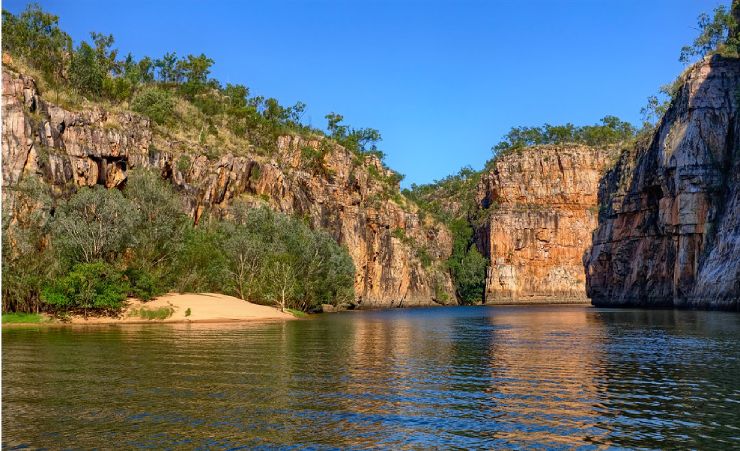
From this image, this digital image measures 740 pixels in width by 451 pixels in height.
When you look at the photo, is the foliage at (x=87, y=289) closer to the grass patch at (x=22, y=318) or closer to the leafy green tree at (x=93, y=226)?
the grass patch at (x=22, y=318)

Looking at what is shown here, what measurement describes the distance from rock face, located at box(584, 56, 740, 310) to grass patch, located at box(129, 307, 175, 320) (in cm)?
6401

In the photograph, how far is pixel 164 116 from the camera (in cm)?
11906

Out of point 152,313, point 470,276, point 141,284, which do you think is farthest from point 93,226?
point 470,276

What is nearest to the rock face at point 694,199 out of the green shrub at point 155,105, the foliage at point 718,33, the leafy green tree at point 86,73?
the foliage at point 718,33

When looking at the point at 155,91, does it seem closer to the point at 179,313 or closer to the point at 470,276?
the point at 179,313

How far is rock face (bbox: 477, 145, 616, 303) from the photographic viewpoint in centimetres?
18262

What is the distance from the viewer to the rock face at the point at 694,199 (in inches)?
3250

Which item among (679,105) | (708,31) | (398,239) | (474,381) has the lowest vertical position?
(474,381)

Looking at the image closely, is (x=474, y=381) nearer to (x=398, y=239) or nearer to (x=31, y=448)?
(x=31, y=448)

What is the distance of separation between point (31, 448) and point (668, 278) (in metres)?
106

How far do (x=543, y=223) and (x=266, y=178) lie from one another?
9616 centimetres

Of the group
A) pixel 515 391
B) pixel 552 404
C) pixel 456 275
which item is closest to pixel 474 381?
pixel 515 391

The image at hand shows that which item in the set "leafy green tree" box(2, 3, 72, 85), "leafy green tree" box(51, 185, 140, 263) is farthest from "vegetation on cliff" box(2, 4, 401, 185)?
"leafy green tree" box(51, 185, 140, 263)

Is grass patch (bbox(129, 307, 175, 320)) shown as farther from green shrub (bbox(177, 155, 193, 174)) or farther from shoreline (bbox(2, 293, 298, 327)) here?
green shrub (bbox(177, 155, 193, 174))
